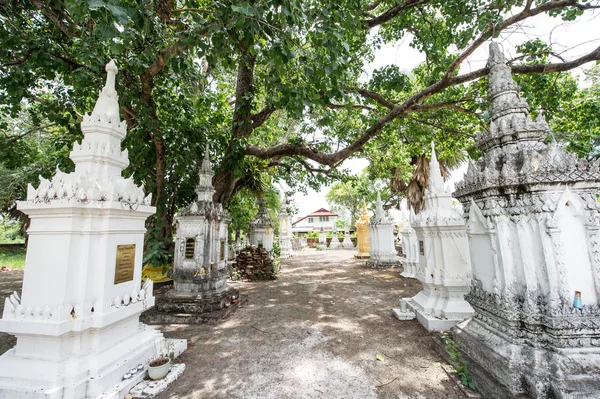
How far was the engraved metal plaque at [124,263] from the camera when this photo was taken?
11.0 ft

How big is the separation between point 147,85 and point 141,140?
75.3 inches

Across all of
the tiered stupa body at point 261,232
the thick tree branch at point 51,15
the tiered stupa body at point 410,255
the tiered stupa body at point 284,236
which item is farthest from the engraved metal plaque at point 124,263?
the tiered stupa body at point 284,236

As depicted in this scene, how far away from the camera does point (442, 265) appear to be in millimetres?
5320

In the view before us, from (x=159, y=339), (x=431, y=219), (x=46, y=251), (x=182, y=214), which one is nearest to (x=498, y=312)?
A: (x=431, y=219)

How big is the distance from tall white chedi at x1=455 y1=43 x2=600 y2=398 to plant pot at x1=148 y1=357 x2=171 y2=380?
3.74m

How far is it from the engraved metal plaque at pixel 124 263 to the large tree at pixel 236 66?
245 centimetres

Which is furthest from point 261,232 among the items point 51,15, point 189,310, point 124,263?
point 51,15

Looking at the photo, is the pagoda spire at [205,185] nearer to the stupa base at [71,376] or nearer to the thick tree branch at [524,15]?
the stupa base at [71,376]

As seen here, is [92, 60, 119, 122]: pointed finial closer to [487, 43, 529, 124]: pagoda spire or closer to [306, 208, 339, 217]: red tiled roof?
[487, 43, 529, 124]: pagoda spire

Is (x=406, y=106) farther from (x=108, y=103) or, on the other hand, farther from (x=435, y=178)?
(x=108, y=103)

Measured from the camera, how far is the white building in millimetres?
49184

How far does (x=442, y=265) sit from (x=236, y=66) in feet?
20.5

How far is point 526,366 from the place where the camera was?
8.41ft

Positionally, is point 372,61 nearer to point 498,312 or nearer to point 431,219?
point 431,219
